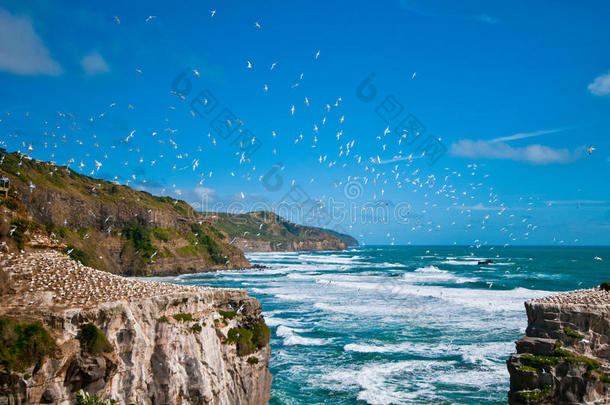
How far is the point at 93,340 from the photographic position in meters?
11.1

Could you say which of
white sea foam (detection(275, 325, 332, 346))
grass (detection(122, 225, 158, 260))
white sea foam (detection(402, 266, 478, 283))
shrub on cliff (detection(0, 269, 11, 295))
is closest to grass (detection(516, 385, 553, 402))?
white sea foam (detection(275, 325, 332, 346))

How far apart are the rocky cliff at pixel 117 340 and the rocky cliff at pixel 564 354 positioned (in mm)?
8818

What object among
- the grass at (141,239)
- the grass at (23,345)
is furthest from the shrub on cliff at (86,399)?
the grass at (141,239)

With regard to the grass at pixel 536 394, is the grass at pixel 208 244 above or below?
above

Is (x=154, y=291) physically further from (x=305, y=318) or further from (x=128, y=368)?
(x=305, y=318)

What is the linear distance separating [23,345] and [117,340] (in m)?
2.20

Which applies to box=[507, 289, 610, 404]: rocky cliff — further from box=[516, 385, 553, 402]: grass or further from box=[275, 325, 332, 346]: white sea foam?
box=[275, 325, 332, 346]: white sea foam

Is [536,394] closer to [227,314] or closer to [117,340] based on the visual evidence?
[227,314]

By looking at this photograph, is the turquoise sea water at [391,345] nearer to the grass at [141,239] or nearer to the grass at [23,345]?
the grass at [23,345]

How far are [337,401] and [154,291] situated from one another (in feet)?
30.5

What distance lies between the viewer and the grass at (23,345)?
392 inches

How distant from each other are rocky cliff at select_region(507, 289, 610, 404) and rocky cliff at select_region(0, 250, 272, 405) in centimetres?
882

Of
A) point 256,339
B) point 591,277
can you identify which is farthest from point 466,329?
point 591,277

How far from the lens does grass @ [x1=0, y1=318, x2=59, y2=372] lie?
996 cm
